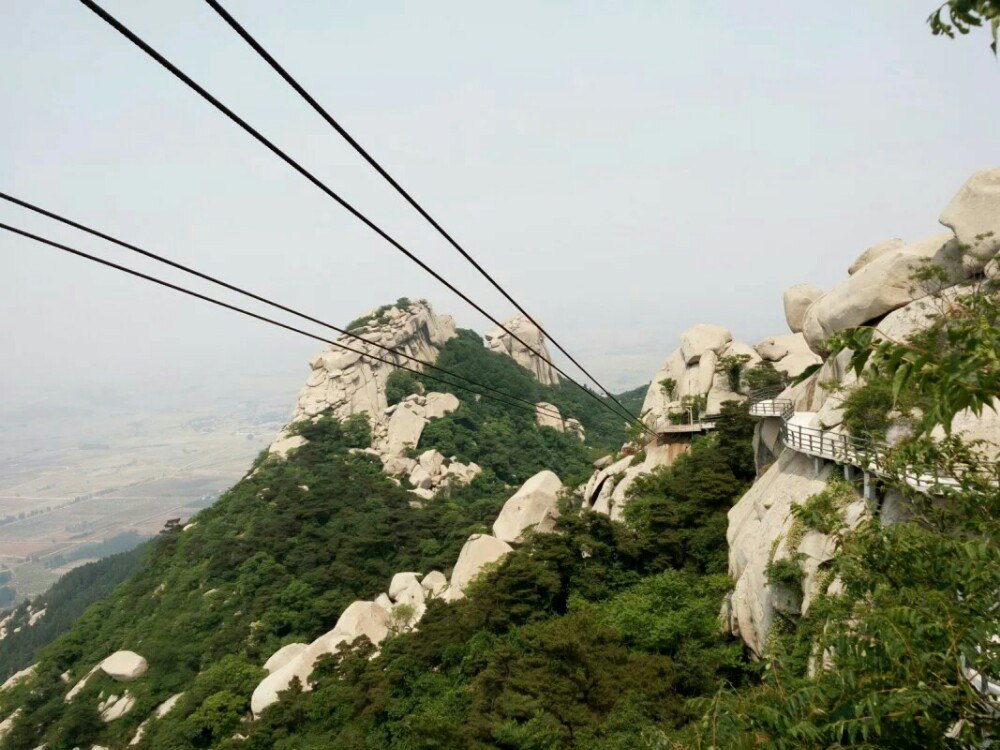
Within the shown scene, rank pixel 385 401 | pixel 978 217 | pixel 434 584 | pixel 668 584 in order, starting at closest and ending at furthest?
pixel 978 217
pixel 668 584
pixel 434 584
pixel 385 401

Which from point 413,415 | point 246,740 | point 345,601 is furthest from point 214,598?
point 413,415

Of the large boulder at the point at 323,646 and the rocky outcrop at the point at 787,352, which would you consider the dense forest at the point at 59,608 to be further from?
the rocky outcrop at the point at 787,352

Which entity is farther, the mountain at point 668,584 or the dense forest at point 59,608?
the dense forest at point 59,608

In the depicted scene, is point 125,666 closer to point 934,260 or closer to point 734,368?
point 734,368

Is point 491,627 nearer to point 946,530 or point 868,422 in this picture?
point 868,422

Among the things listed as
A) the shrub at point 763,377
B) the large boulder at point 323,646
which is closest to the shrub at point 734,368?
the shrub at point 763,377

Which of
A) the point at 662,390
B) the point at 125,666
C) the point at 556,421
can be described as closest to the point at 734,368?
the point at 662,390
